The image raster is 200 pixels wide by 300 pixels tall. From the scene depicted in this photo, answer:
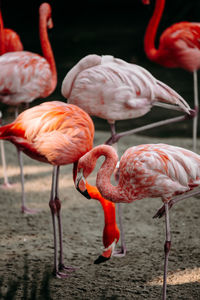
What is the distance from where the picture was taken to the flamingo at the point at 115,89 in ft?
9.46

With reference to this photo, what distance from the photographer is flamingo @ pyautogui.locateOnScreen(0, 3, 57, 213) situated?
3549mm

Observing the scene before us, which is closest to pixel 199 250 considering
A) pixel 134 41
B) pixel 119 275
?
pixel 119 275

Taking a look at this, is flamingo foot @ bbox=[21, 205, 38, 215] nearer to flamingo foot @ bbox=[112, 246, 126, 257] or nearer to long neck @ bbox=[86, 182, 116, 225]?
flamingo foot @ bbox=[112, 246, 126, 257]

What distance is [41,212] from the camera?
370 cm

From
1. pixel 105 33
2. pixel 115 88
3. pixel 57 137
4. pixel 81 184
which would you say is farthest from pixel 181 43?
pixel 105 33

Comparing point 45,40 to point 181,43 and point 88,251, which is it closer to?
point 181,43

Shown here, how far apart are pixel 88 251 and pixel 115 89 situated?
105cm

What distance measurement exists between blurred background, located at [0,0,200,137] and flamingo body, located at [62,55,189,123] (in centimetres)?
263

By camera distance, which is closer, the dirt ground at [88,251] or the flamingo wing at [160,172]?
the flamingo wing at [160,172]

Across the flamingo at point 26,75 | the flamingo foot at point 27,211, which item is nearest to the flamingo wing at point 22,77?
the flamingo at point 26,75

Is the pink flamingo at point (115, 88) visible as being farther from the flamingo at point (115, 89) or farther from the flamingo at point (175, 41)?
the flamingo at point (175, 41)

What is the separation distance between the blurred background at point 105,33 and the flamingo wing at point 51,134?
10.1 ft

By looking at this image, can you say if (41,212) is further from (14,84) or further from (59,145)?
(59,145)

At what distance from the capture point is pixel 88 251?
120 inches
